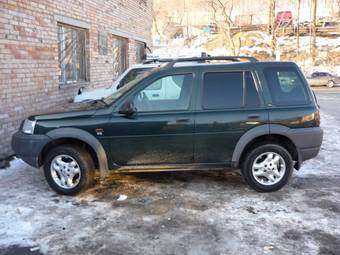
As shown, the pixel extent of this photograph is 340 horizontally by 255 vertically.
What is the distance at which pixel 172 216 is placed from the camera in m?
4.73

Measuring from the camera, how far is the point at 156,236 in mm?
4203

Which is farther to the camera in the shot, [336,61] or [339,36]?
Answer: [339,36]

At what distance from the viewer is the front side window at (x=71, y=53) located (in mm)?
10008

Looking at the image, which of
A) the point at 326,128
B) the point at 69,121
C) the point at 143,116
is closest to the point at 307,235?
the point at 143,116

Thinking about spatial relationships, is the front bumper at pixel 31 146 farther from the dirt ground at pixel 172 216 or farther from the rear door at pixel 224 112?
the rear door at pixel 224 112

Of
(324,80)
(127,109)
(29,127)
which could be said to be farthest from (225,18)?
(29,127)

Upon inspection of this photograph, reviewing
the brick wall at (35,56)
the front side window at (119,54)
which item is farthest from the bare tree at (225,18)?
the brick wall at (35,56)

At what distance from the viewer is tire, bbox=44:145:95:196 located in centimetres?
535

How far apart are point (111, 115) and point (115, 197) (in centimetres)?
111

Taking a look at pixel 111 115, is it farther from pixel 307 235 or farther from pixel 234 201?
pixel 307 235

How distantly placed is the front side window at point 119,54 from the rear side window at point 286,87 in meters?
9.62

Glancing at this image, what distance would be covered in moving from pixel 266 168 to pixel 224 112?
3.24 ft

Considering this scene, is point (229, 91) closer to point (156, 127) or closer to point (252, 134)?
point (252, 134)

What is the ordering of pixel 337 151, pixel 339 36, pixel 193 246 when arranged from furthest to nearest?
pixel 339 36 → pixel 337 151 → pixel 193 246
